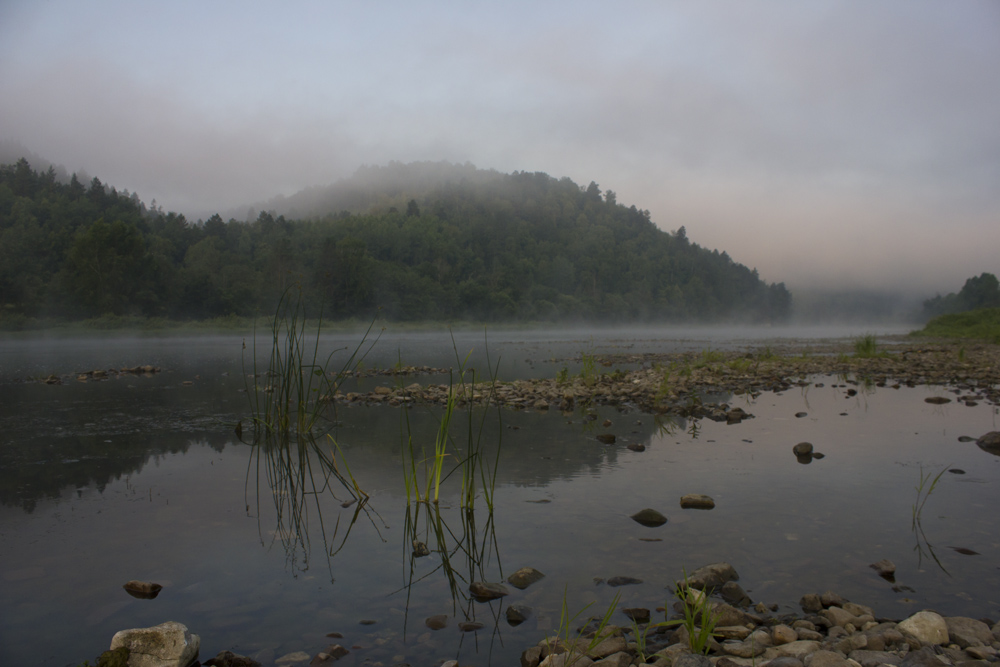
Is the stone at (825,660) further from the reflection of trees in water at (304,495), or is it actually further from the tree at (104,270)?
the tree at (104,270)

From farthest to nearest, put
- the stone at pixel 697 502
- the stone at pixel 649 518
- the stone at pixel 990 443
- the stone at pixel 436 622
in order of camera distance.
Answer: the stone at pixel 990 443 → the stone at pixel 697 502 → the stone at pixel 649 518 → the stone at pixel 436 622

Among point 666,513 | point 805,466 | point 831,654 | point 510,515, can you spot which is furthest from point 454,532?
point 805,466

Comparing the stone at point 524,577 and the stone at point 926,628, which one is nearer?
the stone at point 926,628

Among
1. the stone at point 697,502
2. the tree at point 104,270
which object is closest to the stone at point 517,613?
the stone at point 697,502

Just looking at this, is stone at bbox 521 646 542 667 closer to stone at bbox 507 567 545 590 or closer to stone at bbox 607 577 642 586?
stone at bbox 507 567 545 590

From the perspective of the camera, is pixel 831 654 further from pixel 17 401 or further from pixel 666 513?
pixel 17 401

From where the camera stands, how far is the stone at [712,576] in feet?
9.03

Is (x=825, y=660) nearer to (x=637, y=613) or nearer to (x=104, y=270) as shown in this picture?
(x=637, y=613)

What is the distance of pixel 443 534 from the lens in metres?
3.65

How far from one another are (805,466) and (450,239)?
9784 cm

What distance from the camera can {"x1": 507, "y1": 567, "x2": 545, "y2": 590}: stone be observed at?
290 centimetres

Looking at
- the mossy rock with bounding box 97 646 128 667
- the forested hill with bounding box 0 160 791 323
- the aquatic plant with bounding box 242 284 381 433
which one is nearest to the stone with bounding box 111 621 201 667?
the mossy rock with bounding box 97 646 128 667

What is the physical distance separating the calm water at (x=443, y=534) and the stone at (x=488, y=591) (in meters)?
0.07

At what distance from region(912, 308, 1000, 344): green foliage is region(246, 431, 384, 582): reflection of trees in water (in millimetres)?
38778
